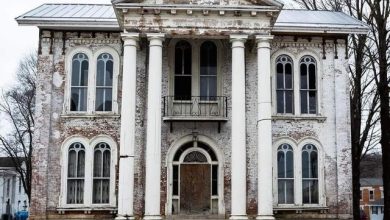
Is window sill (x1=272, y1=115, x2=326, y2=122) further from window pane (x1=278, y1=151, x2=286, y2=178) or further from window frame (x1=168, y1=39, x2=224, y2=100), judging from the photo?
window frame (x1=168, y1=39, x2=224, y2=100)

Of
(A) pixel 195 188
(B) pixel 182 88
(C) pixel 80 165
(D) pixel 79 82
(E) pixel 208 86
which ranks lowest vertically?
(A) pixel 195 188

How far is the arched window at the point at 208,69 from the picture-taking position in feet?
79.9

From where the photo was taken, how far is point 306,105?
24938mm

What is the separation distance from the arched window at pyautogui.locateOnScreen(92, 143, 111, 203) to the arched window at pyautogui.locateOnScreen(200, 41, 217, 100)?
4574 millimetres

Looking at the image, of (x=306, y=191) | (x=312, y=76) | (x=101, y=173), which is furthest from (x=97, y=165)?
(x=312, y=76)

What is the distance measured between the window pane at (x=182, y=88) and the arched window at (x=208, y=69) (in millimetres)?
532

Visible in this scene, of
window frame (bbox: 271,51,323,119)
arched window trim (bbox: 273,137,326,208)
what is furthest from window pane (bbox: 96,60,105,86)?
arched window trim (bbox: 273,137,326,208)

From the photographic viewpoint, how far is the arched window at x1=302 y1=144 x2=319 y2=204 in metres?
24.3

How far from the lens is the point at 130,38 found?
22203 millimetres

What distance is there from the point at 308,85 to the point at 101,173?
9274 millimetres

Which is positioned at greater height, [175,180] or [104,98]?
[104,98]

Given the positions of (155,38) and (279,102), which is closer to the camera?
(155,38)

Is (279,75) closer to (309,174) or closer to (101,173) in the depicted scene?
(309,174)

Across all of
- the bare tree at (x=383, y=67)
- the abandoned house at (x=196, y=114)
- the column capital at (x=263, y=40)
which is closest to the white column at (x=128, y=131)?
the abandoned house at (x=196, y=114)
